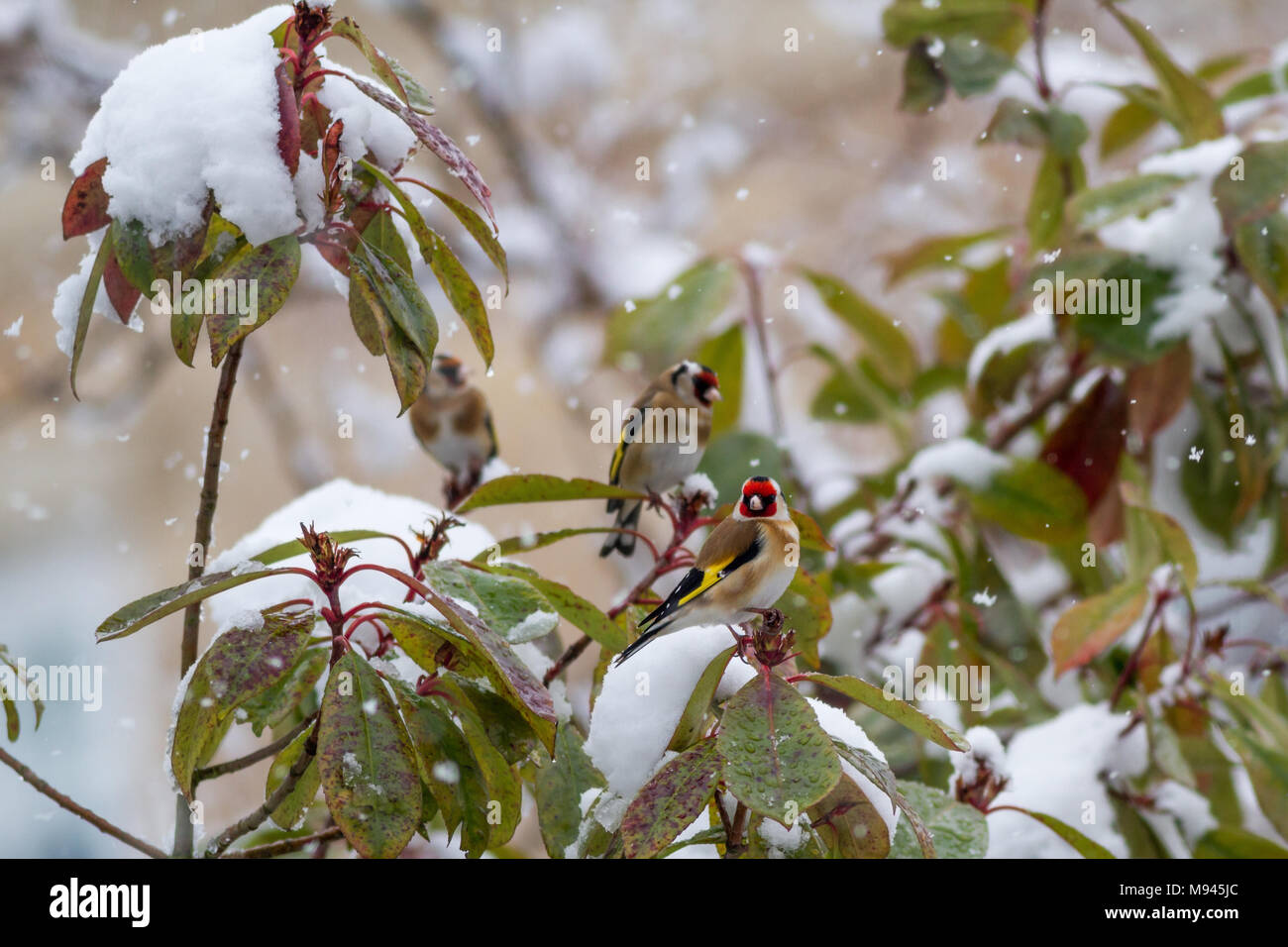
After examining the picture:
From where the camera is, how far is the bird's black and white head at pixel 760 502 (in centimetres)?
73

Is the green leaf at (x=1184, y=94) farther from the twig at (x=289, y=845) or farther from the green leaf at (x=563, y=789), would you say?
the twig at (x=289, y=845)

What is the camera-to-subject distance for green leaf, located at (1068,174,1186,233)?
48.4 inches

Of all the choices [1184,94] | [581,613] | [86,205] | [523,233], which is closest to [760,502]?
[581,613]

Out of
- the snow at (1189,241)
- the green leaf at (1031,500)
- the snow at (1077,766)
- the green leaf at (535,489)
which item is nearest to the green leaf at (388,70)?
the green leaf at (535,489)

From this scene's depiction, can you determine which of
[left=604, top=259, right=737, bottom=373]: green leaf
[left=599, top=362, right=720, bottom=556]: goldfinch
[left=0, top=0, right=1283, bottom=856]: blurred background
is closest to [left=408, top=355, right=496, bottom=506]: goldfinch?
[left=0, top=0, right=1283, bottom=856]: blurred background

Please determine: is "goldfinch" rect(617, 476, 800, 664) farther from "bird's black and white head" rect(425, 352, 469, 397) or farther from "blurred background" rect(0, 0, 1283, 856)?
"bird's black and white head" rect(425, 352, 469, 397)

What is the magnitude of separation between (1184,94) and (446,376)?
1070 mm

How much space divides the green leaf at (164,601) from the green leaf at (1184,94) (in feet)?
4.27

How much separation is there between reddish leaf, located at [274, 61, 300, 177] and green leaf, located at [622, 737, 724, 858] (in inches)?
15.8

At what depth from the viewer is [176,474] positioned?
2.17 m

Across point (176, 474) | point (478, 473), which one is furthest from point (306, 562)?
point (176, 474)
